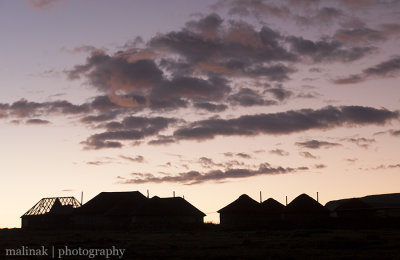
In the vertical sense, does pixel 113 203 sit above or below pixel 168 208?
above

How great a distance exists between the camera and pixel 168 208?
89.1m

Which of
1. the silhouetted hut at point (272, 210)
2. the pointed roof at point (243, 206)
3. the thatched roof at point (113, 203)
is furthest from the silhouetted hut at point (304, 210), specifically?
the thatched roof at point (113, 203)

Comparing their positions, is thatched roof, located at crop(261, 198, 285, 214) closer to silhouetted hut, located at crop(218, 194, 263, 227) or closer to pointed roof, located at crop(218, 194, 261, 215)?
Answer: silhouetted hut, located at crop(218, 194, 263, 227)

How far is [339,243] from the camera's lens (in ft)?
116

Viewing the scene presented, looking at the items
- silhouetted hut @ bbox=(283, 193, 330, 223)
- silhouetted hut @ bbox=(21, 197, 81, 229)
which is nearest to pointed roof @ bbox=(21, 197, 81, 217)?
silhouetted hut @ bbox=(21, 197, 81, 229)

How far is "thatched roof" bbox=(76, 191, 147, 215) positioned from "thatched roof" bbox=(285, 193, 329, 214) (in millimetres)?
24738

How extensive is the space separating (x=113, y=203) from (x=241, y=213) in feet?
77.8

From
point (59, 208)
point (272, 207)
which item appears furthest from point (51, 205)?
point (272, 207)

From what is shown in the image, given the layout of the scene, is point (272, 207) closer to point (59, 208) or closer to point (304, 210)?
point (304, 210)

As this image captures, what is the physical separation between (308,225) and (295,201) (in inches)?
1060

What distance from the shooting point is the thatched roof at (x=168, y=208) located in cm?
8825

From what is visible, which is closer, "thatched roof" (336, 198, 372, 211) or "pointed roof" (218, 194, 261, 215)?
"thatched roof" (336, 198, 372, 211)

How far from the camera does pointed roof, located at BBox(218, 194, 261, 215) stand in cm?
8919

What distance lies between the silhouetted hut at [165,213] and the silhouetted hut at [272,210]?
32.7 ft
